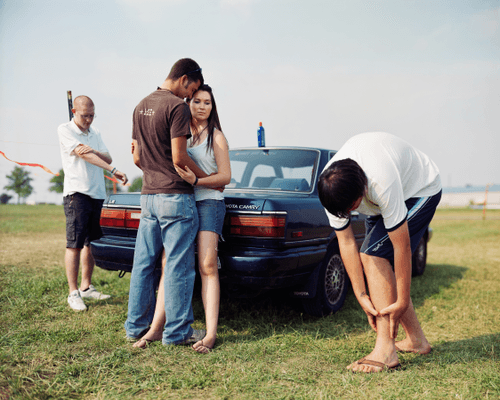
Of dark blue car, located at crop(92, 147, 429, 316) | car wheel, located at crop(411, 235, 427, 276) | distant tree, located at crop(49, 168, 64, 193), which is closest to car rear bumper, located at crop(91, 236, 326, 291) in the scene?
dark blue car, located at crop(92, 147, 429, 316)

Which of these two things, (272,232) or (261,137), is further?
(261,137)

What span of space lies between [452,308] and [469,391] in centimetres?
214

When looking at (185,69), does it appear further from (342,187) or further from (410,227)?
(410,227)

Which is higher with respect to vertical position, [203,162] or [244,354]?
[203,162]

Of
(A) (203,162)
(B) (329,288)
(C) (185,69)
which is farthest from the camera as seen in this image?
(B) (329,288)

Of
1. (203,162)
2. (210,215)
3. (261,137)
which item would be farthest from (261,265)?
(261,137)

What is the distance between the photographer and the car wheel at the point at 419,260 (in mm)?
5812

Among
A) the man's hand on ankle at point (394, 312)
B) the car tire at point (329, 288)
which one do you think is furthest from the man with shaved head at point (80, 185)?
the man's hand on ankle at point (394, 312)

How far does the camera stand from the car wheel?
5.81 meters

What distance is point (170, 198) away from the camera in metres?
2.86

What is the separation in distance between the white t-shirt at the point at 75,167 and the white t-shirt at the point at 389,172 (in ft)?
8.42

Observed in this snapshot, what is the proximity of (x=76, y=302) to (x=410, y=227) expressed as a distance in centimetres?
297

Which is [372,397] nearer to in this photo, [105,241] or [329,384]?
[329,384]

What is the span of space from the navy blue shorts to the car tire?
1008mm
